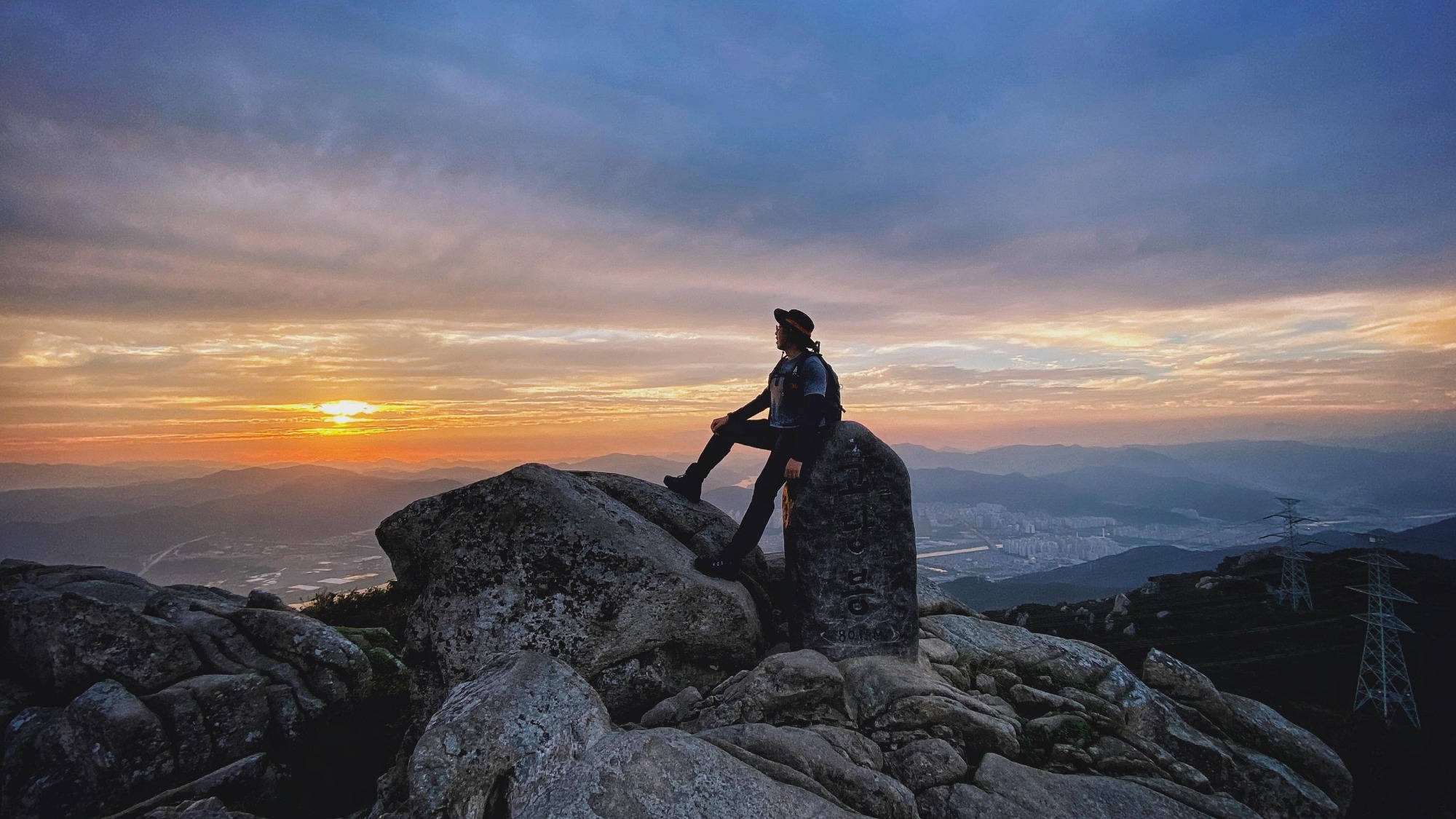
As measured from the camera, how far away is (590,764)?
7.81 meters

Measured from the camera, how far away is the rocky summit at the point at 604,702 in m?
8.11

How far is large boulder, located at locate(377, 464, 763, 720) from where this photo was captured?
11.6 meters

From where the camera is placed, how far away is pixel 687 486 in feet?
52.3

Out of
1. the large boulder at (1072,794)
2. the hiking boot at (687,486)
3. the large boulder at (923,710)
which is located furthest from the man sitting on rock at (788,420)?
the large boulder at (1072,794)

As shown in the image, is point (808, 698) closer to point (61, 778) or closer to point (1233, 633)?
point (61, 778)

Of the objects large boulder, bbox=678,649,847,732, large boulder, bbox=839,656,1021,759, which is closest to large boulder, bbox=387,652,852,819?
large boulder, bbox=678,649,847,732

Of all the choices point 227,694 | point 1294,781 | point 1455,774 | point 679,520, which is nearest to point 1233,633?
point 1455,774

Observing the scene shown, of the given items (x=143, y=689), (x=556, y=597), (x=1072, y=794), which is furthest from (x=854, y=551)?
(x=143, y=689)

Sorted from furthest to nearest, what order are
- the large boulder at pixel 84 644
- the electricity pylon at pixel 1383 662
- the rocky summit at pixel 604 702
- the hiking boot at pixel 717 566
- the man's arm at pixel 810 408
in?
the electricity pylon at pixel 1383 662
the large boulder at pixel 84 644
the hiking boot at pixel 717 566
the man's arm at pixel 810 408
the rocky summit at pixel 604 702

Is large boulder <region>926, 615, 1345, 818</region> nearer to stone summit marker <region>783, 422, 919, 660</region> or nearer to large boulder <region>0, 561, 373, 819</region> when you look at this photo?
stone summit marker <region>783, 422, 919, 660</region>

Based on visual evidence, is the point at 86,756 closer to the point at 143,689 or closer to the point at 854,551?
the point at 143,689

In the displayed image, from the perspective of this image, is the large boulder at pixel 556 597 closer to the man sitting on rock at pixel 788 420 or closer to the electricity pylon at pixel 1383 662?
the man sitting on rock at pixel 788 420

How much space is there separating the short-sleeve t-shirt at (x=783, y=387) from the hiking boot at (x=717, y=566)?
3218 millimetres

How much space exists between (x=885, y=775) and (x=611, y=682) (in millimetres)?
5420
